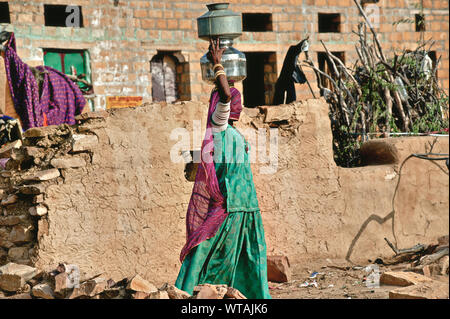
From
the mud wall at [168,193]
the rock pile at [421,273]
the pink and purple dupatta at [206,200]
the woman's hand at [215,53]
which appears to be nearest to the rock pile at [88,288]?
the mud wall at [168,193]

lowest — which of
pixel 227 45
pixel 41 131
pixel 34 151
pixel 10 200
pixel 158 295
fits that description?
pixel 158 295

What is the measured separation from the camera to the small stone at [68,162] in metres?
5.84

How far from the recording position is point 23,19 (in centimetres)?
1233

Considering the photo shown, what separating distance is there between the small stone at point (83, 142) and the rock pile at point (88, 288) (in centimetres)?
92

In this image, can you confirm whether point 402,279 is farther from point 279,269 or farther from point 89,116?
point 89,116

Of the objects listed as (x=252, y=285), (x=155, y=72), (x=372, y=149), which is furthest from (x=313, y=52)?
(x=252, y=285)

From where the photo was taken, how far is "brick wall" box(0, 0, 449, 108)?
495 inches

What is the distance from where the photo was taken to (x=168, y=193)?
6297 mm

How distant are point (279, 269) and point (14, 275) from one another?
215cm

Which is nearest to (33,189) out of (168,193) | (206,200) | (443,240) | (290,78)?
(168,193)

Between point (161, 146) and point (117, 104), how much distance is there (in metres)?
7.20

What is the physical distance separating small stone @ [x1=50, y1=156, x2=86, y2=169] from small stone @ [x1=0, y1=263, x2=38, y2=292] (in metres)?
0.77

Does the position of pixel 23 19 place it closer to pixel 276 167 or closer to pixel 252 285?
pixel 276 167

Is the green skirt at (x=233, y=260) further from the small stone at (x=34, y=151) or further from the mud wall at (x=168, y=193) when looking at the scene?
the small stone at (x=34, y=151)
